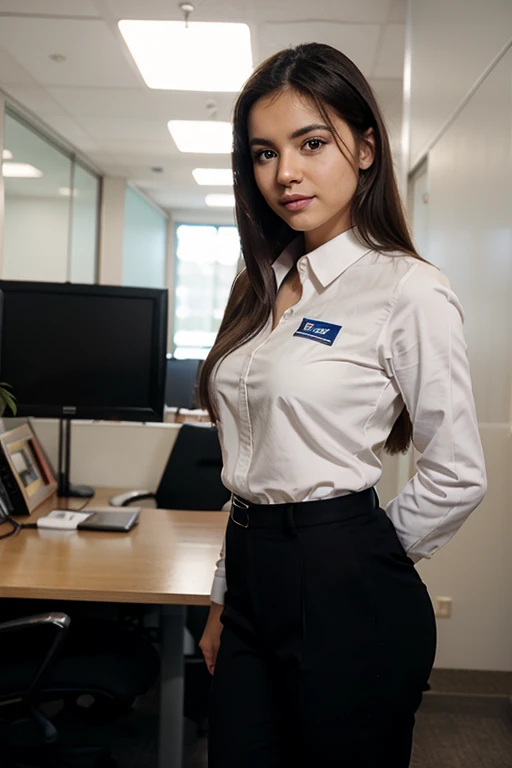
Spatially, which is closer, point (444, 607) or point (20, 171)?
point (444, 607)

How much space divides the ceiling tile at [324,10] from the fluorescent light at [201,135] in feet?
5.16

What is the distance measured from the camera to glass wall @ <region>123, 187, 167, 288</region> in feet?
24.0

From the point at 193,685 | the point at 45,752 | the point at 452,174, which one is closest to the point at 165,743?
the point at 45,752

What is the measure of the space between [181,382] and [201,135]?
1.98m

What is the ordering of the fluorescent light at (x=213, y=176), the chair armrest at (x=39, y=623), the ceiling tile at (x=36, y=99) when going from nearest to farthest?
the chair armrest at (x=39, y=623), the ceiling tile at (x=36, y=99), the fluorescent light at (x=213, y=176)

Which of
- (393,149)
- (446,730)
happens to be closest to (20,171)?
(393,149)

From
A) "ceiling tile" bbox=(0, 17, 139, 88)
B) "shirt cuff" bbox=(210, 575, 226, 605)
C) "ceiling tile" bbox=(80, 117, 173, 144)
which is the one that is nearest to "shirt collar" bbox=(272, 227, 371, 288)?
"shirt cuff" bbox=(210, 575, 226, 605)

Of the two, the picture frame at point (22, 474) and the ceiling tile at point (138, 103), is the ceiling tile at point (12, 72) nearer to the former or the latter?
the ceiling tile at point (138, 103)

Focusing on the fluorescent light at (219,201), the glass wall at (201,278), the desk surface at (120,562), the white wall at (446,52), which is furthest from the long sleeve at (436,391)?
the glass wall at (201,278)

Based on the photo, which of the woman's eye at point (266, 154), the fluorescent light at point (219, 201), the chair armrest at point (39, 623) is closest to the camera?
the woman's eye at point (266, 154)

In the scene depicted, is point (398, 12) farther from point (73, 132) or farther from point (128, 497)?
point (73, 132)

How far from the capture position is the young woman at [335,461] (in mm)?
999

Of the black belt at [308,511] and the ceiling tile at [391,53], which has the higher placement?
the ceiling tile at [391,53]

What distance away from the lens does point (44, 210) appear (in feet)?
17.7
